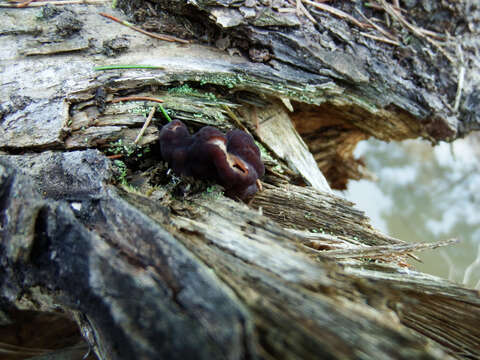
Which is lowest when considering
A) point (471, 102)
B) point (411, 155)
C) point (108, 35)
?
point (411, 155)

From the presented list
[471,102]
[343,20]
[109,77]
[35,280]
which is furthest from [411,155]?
[35,280]

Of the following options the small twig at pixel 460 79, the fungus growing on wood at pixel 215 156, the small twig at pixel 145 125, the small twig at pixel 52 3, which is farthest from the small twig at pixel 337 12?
the small twig at pixel 52 3

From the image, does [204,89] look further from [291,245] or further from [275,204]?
[291,245]

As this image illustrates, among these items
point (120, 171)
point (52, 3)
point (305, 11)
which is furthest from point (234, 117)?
point (52, 3)

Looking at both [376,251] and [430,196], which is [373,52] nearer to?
[376,251]

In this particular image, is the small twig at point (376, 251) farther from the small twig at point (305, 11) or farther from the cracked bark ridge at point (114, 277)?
the small twig at point (305, 11)

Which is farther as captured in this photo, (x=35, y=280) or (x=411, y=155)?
(x=411, y=155)

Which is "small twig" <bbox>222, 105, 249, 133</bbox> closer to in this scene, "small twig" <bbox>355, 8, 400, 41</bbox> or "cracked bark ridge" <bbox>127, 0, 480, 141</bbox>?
"cracked bark ridge" <bbox>127, 0, 480, 141</bbox>
